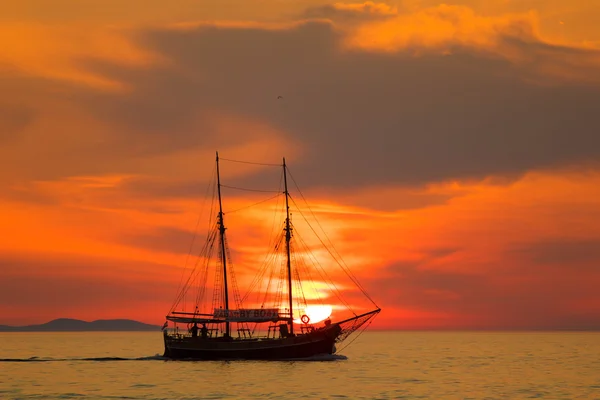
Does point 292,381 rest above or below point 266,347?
below

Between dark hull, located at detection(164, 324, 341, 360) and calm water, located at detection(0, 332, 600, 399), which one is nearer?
calm water, located at detection(0, 332, 600, 399)

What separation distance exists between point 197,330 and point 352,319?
2485 centimetres

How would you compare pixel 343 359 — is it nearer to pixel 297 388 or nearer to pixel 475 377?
pixel 475 377

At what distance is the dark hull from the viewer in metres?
130

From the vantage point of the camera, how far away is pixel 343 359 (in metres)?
155

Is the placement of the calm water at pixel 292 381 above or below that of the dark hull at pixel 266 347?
below

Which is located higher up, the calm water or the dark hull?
the dark hull

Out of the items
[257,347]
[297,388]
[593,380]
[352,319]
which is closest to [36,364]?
[257,347]

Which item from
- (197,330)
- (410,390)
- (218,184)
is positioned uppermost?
(218,184)

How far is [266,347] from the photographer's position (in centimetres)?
13112

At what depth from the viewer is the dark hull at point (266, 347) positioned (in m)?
130

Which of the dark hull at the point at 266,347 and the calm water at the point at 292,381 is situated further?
the dark hull at the point at 266,347

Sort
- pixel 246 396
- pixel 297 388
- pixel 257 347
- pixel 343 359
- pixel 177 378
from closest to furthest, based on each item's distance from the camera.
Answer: pixel 246 396, pixel 297 388, pixel 177 378, pixel 257 347, pixel 343 359

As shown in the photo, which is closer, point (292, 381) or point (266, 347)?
point (292, 381)
